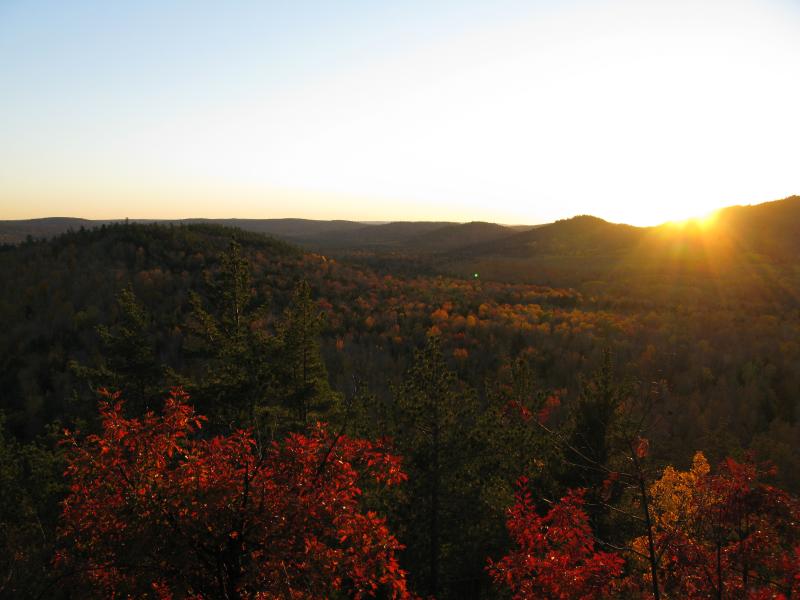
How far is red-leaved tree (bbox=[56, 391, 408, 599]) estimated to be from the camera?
16.9 feet

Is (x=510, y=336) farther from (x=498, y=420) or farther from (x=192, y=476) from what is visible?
(x=192, y=476)

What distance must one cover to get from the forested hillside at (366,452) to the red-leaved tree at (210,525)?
3 centimetres

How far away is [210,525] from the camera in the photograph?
530cm

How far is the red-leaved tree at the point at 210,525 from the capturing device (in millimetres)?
5164

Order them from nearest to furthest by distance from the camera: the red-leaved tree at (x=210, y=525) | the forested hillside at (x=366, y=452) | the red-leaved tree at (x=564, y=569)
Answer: the red-leaved tree at (x=210, y=525), the forested hillside at (x=366, y=452), the red-leaved tree at (x=564, y=569)

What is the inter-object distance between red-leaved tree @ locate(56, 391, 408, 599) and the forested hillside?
29 millimetres

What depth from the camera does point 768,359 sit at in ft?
125

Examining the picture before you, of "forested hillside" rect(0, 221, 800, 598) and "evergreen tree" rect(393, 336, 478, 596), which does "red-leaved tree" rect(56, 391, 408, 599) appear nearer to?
"forested hillside" rect(0, 221, 800, 598)

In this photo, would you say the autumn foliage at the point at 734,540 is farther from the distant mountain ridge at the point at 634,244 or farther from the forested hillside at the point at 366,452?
the distant mountain ridge at the point at 634,244

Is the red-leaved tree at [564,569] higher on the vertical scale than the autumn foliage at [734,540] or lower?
lower

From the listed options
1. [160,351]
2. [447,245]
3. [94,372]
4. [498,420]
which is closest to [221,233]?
[160,351]

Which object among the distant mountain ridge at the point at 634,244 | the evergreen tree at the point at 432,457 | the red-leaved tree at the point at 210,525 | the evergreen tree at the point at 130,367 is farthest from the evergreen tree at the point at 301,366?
the distant mountain ridge at the point at 634,244

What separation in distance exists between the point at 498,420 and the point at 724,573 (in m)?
7.63

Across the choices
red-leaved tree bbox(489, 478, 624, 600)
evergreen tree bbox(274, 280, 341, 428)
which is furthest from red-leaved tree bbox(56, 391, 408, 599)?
evergreen tree bbox(274, 280, 341, 428)
